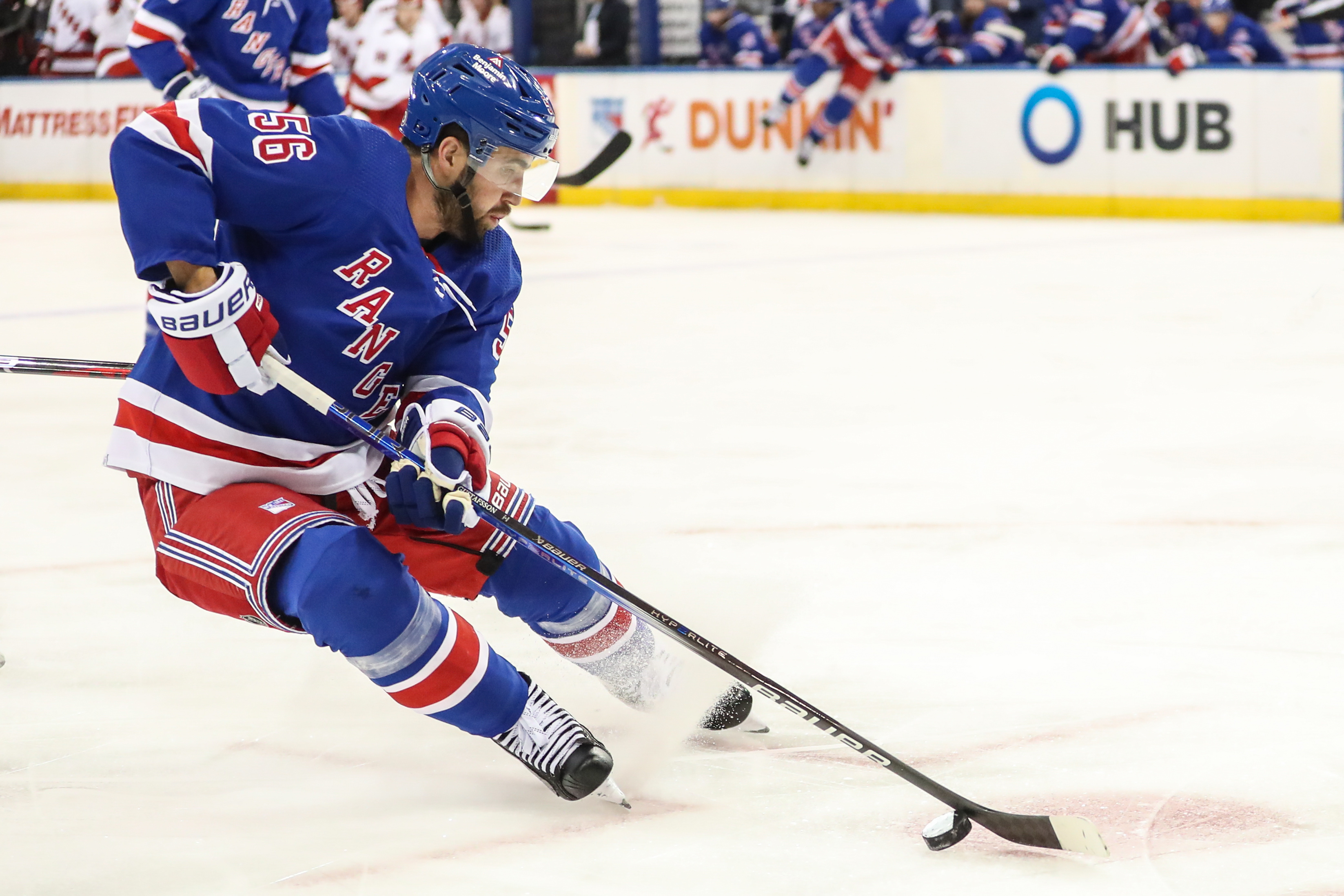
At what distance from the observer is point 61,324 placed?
5.86m

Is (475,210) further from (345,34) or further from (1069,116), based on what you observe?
(345,34)

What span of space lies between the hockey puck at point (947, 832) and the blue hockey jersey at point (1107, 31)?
8146 millimetres

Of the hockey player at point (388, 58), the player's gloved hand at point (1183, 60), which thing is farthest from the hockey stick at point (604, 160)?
the player's gloved hand at point (1183, 60)

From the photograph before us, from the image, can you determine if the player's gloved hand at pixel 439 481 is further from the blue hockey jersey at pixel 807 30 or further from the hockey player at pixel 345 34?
the hockey player at pixel 345 34

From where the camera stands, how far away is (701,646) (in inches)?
76.8

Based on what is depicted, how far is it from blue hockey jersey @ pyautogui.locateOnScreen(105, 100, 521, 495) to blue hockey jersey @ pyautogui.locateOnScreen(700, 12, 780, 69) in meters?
8.88

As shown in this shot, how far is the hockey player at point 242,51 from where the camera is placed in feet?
18.2

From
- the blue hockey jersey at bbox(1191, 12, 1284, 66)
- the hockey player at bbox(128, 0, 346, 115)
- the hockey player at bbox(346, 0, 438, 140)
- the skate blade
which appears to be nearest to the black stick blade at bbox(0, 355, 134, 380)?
the skate blade

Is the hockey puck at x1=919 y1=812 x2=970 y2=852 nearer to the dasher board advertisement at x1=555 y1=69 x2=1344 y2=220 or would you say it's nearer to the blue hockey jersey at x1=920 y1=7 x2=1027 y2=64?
the dasher board advertisement at x1=555 y1=69 x2=1344 y2=220

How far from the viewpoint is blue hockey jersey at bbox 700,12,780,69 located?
1074 centimetres

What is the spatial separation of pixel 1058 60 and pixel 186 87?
518 cm

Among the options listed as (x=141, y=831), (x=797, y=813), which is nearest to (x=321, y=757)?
(x=141, y=831)

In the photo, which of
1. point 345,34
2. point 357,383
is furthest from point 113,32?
point 357,383

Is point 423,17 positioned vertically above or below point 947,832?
above
